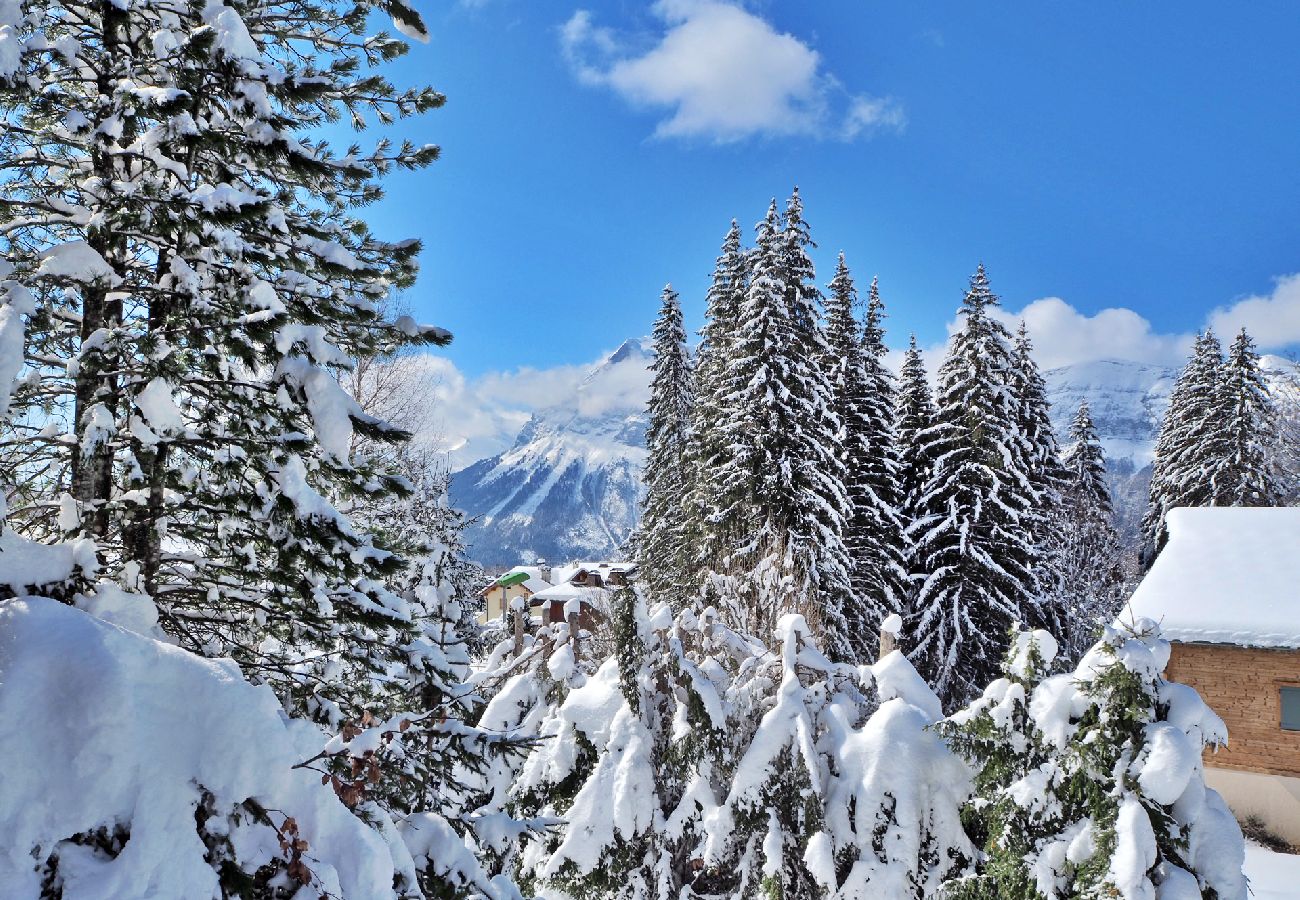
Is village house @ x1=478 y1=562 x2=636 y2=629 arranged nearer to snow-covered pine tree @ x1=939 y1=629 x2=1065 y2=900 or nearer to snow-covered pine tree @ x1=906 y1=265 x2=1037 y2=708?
snow-covered pine tree @ x1=906 y1=265 x2=1037 y2=708

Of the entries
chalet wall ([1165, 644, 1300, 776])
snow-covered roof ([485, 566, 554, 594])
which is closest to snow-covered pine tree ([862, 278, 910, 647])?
chalet wall ([1165, 644, 1300, 776])

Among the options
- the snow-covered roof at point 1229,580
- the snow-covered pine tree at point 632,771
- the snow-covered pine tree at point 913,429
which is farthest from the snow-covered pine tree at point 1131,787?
the snow-covered pine tree at point 913,429

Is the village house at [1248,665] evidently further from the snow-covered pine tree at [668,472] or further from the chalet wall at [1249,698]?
the snow-covered pine tree at [668,472]

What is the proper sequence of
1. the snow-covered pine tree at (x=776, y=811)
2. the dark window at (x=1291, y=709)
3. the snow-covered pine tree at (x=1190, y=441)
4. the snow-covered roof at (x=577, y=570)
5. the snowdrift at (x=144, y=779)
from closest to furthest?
the snowdrift at (x=144, y=779) → the snow-covered pine tree at (x=776, y=811) → the dark window at (x=1291, y=709) → the snow-covered pine tree at (x=1190, y=441) → the snow-covered roof at (x=577, y=570)

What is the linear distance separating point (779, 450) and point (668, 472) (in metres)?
7.89

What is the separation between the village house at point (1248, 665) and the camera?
13148 millimetres

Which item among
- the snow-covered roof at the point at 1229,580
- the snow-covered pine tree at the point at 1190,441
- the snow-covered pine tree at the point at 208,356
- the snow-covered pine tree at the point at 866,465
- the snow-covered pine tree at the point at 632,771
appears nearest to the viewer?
the snow-covered pine tree at the point at 208,356

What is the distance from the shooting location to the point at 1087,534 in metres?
30.4

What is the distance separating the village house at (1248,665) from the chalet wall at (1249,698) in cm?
1

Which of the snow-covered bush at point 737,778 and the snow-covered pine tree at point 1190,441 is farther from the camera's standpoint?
the snow-covered pine tree at point 1190,441

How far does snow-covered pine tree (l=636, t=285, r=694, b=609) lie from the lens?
2172cm

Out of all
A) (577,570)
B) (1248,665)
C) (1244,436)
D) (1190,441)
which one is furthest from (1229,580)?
(577,570)

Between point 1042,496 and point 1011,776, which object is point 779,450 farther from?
point 1011,776

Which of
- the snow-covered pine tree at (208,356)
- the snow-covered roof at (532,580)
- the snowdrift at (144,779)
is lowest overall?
the snow-covered roof at (532,580)
